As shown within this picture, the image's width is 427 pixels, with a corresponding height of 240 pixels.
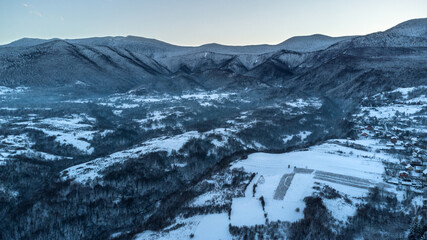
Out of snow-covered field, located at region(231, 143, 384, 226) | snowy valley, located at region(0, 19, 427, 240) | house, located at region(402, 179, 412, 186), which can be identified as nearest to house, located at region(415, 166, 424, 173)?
snowy valley, located at region(0, 19, 427, 240)

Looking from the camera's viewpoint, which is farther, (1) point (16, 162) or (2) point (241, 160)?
(1) point (16, 162)

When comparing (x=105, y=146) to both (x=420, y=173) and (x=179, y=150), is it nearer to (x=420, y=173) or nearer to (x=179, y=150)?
(x=179, y=150)

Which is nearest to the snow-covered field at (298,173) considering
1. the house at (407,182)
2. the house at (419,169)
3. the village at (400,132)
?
the house at (407,182)

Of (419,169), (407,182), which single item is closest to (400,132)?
(419,169)

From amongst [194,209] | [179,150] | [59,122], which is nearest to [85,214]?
[194,209]

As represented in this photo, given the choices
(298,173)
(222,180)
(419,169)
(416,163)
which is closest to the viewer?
(298,173)

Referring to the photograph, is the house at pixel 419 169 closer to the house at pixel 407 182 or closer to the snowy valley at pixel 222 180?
the snowy valley at pixel 222 180

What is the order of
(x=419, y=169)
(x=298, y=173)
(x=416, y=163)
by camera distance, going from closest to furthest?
(x=298, y=173) → (x=419, y=169) → (x=416, y=163)

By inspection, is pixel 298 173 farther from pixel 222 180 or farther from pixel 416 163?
pixel 416 163

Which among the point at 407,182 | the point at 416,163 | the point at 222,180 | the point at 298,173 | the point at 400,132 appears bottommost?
the point at 222,180

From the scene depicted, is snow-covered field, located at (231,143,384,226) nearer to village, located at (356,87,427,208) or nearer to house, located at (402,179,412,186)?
house, located at (402,179,412,186)

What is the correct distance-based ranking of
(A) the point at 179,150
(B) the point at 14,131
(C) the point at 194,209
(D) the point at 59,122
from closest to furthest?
(C) the point at 194,209 < (A) the point at 179,150 < (B) the point at 14,131 < (D) the point at 59,122
